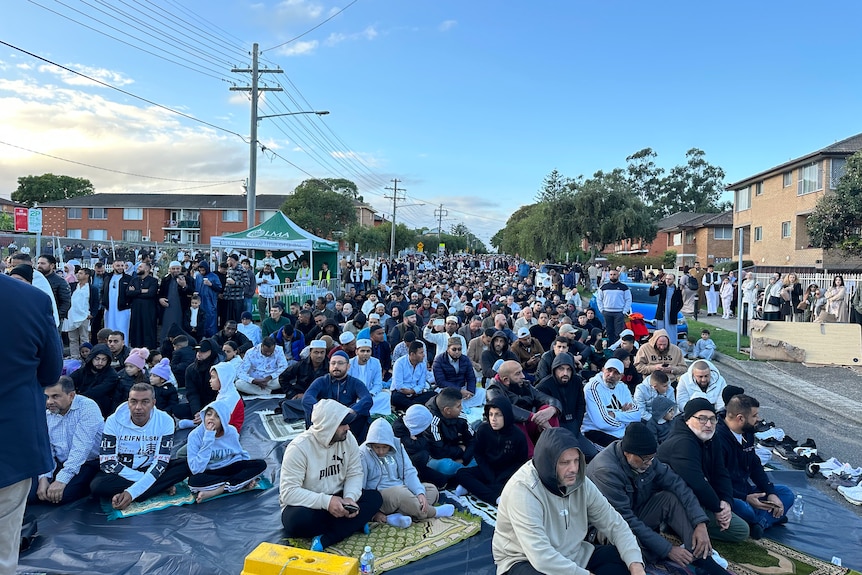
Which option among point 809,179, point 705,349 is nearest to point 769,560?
point 705,349

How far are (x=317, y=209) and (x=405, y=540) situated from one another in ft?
148

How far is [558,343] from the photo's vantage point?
8.38m

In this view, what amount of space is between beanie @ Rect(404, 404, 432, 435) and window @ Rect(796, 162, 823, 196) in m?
28.8

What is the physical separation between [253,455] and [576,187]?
1264 inches

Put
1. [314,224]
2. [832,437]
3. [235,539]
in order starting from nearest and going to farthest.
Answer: [235,539] → [832,437] → [314,224]

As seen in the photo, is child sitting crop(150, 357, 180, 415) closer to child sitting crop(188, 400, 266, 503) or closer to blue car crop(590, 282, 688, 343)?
child sitting crop(188, 400, 266, 503)

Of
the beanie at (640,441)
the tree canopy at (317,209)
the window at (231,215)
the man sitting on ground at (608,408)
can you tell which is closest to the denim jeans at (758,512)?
the beanie at (640,441)

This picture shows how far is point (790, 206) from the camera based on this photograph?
30000mm

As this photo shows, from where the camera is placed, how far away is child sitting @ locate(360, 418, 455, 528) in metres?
4.78

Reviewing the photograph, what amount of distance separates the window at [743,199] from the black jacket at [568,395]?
33841 millimetres

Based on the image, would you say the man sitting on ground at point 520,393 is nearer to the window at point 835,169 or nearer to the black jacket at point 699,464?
the black jacket at point 699,464

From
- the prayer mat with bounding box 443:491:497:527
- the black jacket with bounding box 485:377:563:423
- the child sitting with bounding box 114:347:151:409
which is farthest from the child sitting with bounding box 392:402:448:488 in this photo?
the child sitting with bounding box 114:347:151:409

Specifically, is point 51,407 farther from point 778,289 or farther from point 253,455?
point 778,289

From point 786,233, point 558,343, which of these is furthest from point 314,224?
point 558,343
